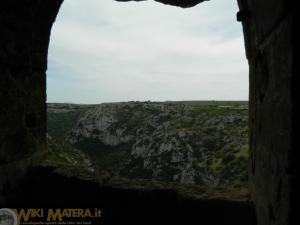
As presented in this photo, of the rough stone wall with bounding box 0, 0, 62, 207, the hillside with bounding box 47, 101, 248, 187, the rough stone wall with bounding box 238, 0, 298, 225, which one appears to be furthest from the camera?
the hillside with bounding box 47, 101, 248, 187

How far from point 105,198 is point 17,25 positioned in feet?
8.19

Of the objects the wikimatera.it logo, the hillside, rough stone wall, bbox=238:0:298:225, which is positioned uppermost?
rough stone wall, bbox=238:0:298:225

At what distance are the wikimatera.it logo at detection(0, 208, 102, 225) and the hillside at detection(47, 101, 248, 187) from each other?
32.8 feet

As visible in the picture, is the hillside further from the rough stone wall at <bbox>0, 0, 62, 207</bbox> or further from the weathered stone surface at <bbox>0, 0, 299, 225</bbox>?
the weathered stone surface at <bbox>0, 0, 299, 225</bbox>

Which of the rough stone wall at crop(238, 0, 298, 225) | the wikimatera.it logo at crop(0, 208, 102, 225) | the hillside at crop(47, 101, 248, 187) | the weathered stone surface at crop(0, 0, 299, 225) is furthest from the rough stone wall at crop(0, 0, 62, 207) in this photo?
the hillside at crop(47, 101, 248, 187)

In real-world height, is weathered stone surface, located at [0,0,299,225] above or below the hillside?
above

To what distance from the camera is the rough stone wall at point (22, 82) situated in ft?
14.1

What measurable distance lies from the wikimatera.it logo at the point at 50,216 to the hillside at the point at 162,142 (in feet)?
32.8

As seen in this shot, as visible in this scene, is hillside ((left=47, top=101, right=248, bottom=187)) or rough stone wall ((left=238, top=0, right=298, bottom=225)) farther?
hillside ((left=47, top=101, right=248, bottom=187))

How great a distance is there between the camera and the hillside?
2533 centimetres

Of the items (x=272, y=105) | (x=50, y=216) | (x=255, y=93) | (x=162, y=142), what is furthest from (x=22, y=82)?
(x=162, y=142)

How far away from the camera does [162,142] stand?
37.8 m

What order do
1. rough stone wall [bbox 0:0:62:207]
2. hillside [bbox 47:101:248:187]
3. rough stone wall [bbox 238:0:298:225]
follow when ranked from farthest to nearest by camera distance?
1. hillside [bbox 47:101:248:187]
2. rough stone wall [bbox 0:0:62:207]
3. rough stone wall [bbox 238:0:298:225]

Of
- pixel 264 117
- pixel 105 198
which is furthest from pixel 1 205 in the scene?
pixel 264 117
